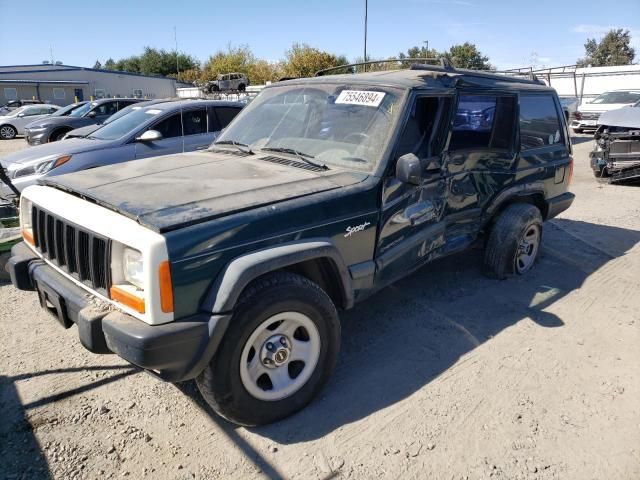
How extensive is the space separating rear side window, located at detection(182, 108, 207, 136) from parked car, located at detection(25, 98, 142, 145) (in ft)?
25.4

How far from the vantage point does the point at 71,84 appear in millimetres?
44469

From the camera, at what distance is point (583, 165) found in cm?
1201

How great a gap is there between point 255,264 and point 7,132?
81.9 feet

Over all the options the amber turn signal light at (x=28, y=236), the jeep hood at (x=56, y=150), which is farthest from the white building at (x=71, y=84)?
the amber turn signal light at (x=28, y=236)

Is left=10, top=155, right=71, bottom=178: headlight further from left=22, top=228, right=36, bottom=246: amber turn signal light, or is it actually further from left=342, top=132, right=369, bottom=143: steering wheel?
left=342, top=132, right=369, bottom=143: steering wheel

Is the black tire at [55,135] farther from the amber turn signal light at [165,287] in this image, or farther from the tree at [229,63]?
the tree at [229,63]

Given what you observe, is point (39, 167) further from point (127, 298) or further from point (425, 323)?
point (425, 323)

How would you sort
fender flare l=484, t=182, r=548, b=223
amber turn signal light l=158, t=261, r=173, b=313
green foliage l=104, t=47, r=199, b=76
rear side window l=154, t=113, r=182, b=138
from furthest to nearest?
1. green foliage l=104, t=47, r=199, b=76
2. rear side window l=154, t=113, r=182, b=138
3. fender flare l=484, t=182, r=548, b=223
4. amber turn signal light l=158, t=261, r=173, b=313

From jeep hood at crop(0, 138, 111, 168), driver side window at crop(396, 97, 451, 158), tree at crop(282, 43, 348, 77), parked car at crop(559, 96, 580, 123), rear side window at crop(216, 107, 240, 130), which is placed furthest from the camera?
tree at crop(282, 43, 348, 77)

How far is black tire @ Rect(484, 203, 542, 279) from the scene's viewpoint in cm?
456

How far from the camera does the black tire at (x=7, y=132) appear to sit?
72.6ft

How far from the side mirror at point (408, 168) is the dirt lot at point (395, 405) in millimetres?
1313

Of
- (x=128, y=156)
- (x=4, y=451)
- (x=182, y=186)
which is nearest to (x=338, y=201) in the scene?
(x=182, y=186)

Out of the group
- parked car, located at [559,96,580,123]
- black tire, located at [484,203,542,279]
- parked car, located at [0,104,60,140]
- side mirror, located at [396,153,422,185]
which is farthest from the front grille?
parked car, located at [0,104,60,140]
